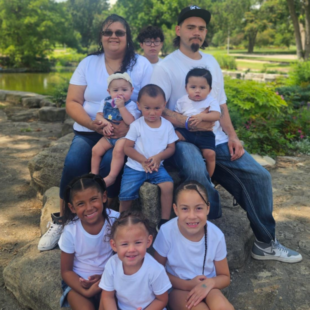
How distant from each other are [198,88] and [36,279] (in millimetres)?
1798

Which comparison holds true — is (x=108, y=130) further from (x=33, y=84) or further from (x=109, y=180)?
(x=33, y=84)

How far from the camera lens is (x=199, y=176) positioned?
8.14 ft

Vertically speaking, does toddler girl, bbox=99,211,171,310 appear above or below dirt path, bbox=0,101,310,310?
above

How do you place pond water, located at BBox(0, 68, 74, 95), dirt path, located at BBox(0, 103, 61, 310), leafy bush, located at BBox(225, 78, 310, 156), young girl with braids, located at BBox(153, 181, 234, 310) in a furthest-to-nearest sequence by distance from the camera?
pond water, located at BBox(0, 68, 74, 95) → leafy bush, located at BBox(225, 78, 310, 156) → dirt path, located at BBox(0, 103, 61, 310) → young girl with braids, located at BBox(153, 181, 234, 310)

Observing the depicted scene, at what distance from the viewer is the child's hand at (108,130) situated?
2.74 meters

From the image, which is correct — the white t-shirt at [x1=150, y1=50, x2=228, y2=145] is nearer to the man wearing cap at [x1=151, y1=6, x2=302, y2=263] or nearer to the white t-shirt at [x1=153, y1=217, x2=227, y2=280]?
the man wearing cap at [x1=151, y1=6, x2=302, y2=263]

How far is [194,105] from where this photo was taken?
2771 mm

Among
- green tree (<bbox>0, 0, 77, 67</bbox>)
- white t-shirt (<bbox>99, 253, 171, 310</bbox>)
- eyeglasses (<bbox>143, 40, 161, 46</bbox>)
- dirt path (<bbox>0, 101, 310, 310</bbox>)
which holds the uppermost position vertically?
green tree (<bbox>0, 0, 77, 67</bbox>)

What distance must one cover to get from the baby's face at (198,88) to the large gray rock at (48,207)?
1585 millimetres

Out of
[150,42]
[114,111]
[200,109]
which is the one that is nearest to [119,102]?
[114,111]

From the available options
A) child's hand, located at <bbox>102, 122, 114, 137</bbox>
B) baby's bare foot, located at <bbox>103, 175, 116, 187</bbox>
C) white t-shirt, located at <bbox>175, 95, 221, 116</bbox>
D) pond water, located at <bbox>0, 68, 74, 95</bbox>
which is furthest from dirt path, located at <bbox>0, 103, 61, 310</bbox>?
pond water, located at <bbox>0, 68, 74, 95</bbox>

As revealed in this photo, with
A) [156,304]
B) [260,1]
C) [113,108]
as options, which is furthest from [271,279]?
[260,1]

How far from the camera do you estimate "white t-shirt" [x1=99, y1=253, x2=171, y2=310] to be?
1.89m

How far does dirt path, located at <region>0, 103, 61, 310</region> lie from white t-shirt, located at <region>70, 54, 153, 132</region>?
1200mm
